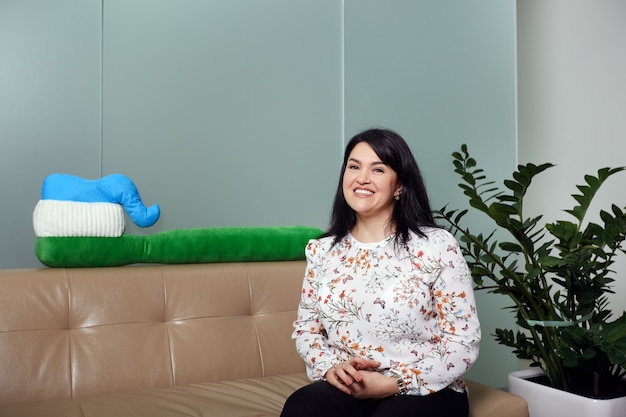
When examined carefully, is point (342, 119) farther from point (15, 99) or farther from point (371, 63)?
point (15, 99)

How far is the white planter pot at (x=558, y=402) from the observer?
2.04m

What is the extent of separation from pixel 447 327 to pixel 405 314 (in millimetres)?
118

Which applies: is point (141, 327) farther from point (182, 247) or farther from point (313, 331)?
point (313, 331)

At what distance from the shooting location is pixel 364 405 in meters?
1.71

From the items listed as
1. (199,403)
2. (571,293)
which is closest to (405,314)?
(199,403)

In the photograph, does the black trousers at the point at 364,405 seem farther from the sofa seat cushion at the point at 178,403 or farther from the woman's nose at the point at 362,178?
the woman's nose at the point at 362,178

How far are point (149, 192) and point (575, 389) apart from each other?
1698 mm

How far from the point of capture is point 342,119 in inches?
113

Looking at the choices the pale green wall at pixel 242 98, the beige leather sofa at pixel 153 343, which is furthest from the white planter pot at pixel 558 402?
the pale green wall at pixel 242 98

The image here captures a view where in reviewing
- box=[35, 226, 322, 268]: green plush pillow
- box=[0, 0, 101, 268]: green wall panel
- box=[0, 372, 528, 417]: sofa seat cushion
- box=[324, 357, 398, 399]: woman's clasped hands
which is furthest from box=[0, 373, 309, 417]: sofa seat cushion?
box=[0, 0, 101, 268]: green wall panel

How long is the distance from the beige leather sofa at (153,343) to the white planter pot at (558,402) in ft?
0.68

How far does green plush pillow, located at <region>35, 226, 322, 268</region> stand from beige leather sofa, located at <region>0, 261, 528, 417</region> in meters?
0.05

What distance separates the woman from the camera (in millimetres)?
1681

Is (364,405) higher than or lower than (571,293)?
lower
